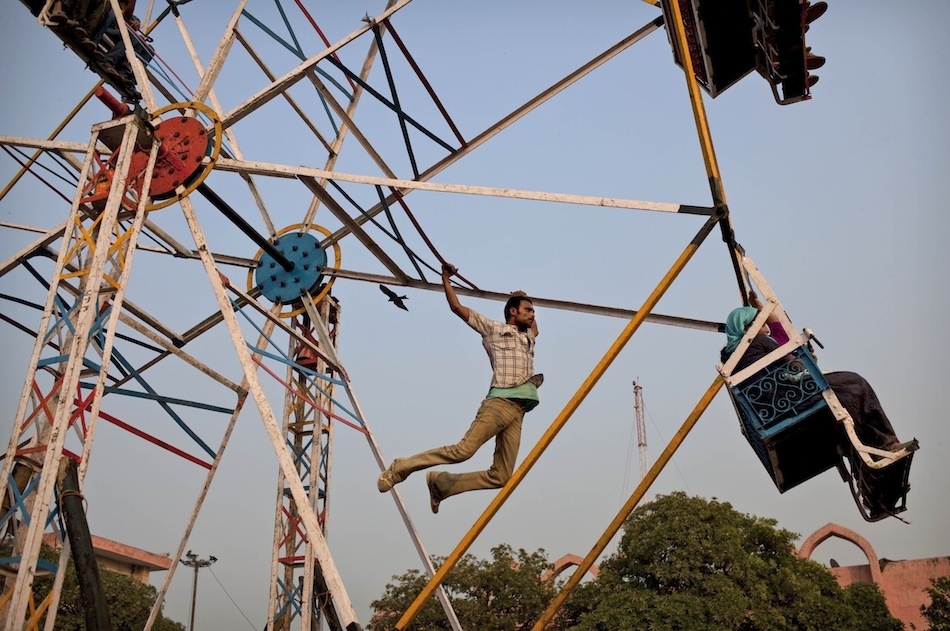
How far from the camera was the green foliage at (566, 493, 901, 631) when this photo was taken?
70.9 ft

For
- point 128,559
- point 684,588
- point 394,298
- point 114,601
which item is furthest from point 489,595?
point 128,559

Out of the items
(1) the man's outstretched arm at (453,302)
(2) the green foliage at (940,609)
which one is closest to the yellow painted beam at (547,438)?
(1) the man's outstretched arm at (453,302)

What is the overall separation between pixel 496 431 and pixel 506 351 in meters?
0.67

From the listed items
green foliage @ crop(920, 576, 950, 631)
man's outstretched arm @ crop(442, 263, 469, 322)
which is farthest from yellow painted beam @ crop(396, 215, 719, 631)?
green foliage @ crop(920, 576, 950, 631)

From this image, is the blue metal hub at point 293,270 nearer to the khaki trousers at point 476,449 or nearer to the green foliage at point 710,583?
the khaki trousers at point 476,449

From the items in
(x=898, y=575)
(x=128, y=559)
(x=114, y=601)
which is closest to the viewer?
(x=114, y=601)

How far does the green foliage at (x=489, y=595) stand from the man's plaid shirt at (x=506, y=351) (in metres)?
18.2

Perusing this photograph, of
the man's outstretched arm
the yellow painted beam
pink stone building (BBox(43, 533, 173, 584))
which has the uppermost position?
pink stone building (BBox(43, 533, 173, 584))

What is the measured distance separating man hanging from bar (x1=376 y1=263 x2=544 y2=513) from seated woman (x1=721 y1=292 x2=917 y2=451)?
1.60 m

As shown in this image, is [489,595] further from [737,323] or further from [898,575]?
[737,323]

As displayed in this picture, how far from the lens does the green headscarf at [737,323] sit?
22.0 ft

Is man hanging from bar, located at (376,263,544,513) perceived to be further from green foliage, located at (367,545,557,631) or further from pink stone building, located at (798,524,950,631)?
pink stone building, located at (798,524,950,631)

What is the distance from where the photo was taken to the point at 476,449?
700 cm

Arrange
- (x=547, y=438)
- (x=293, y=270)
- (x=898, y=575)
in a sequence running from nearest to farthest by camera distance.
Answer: (x=547, y=438) < (x=293, y=270) < (x=898, y=575)
